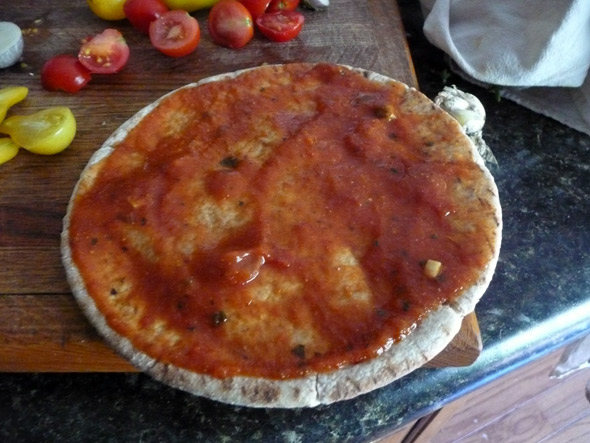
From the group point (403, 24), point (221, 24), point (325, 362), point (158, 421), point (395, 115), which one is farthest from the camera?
point (403, 24)

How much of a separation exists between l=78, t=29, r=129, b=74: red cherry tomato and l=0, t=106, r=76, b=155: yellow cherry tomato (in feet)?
0.80

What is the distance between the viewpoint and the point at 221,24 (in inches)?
78.9

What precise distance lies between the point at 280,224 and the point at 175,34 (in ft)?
3.21

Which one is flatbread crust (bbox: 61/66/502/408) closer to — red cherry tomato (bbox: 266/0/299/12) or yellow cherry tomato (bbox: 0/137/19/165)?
yellow cherry tomato (bbox: 0/137/19/165)

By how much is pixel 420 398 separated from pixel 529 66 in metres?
1.15

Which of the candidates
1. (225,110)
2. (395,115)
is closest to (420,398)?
(395,115)

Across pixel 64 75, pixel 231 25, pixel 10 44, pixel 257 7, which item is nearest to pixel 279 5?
pixel 257 7

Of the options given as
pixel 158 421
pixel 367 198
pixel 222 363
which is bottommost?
pixel 158 421

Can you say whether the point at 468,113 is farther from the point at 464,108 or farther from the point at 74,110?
the point at 74,110

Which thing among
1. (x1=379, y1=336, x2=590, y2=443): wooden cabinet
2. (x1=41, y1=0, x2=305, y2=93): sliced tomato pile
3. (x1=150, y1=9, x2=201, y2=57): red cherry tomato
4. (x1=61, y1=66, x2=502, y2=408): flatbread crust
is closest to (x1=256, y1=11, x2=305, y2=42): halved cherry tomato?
(x1=41, y1=0, x2=305, y2=93): sliced tomato pile

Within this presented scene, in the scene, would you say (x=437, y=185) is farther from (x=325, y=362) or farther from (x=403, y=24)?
(x=403, y=24)

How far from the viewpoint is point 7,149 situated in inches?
65.7

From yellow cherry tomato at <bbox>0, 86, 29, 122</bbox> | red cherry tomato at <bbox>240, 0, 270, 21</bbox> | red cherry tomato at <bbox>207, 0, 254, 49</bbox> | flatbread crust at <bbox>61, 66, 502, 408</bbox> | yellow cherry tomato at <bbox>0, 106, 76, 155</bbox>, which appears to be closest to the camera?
flatbread crust at <bbox>61, 66, 502, 408</bbox>

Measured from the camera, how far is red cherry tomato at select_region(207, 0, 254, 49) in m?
2.00
